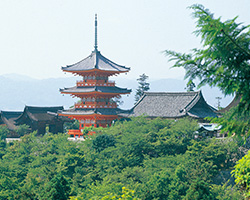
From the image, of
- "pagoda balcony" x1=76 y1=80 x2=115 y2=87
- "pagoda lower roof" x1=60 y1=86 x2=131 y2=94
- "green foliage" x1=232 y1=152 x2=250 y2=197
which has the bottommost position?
"green foliage" x1=232 y1=152 x2=250 y2=197

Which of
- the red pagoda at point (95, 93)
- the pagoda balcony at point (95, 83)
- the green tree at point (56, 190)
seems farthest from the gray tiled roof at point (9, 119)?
the green tree at point (56, 190)

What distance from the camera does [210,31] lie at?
22.3ft

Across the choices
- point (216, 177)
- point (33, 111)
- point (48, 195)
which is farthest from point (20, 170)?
point (33, 111)

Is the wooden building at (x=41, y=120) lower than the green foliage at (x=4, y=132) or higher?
higher

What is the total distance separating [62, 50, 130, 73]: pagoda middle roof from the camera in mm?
44344

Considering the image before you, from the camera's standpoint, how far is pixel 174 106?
124ft

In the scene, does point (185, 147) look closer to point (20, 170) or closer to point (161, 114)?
point (161, 114)

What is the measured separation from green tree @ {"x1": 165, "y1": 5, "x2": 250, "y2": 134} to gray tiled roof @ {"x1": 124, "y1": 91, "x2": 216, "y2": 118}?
28501 mm

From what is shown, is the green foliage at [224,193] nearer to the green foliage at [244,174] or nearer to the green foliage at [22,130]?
the green foliage at [244,174]

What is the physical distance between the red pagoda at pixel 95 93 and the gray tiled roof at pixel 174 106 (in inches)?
167

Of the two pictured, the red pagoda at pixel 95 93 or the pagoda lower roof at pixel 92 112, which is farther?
the red pagoda at pixel 95 93

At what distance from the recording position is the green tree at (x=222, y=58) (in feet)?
22.5

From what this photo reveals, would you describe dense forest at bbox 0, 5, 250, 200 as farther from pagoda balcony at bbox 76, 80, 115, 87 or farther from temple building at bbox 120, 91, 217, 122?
pagoda balcony at bbox 76, 80, 115, 87

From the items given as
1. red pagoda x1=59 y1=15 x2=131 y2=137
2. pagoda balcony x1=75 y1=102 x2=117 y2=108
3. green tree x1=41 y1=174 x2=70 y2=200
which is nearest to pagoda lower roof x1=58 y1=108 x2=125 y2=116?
red pagoda x1=59 y1=15 x2=131 y2=137
